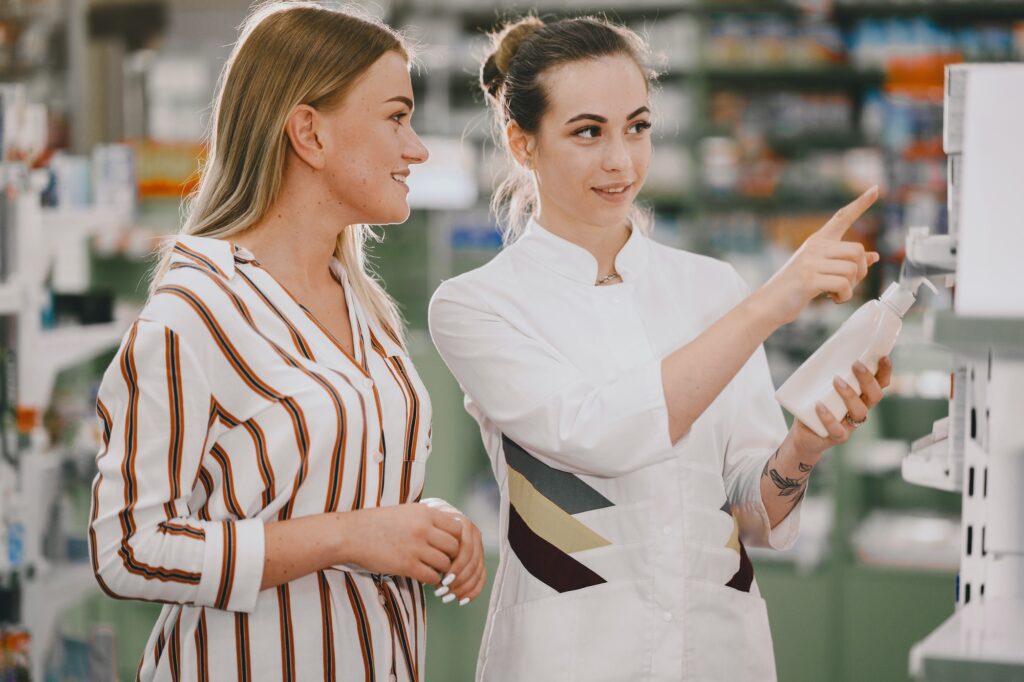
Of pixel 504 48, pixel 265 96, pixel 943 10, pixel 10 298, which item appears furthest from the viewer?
pixel 943 10

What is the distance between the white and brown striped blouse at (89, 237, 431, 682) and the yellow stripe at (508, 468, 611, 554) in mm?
183

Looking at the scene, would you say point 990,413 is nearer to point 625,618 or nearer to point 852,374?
point 852,374

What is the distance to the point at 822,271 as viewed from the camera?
132 cm

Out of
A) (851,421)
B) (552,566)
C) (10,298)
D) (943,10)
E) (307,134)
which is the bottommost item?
(552,566)

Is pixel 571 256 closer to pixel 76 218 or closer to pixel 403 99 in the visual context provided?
pixel 403 99

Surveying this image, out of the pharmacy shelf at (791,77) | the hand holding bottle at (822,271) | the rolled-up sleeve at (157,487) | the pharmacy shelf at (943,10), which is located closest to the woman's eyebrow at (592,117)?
the hand holding bottle at (822,271)

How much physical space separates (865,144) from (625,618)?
4759 mm

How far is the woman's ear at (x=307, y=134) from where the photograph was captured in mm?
1514

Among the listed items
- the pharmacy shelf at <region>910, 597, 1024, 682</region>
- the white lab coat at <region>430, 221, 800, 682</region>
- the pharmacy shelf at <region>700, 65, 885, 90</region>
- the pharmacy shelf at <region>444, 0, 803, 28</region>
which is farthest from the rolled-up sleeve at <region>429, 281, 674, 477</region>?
the pharmacy shelf at <region>700, 65, 885, 90</region>

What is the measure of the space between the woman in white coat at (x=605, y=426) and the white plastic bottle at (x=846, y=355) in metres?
0.13

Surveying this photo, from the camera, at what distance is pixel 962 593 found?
1266 mm

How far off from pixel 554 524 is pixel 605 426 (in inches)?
8.4

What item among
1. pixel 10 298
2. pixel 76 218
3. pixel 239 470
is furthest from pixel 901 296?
pixel 76 218

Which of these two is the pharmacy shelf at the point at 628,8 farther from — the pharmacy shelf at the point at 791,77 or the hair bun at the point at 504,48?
the hair bun at the point at 504,48
